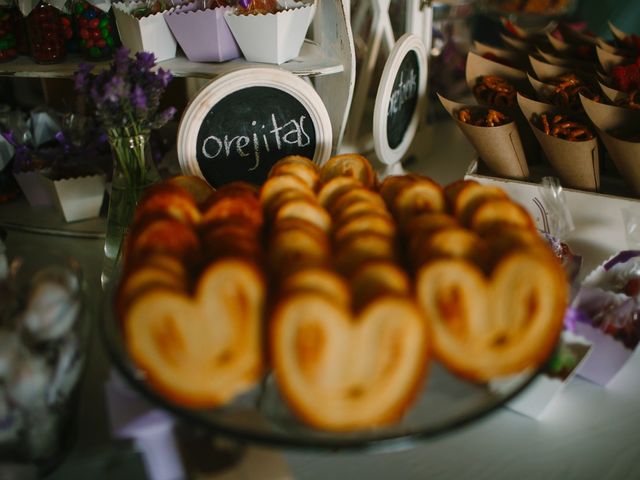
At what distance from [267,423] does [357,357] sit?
0.10 m

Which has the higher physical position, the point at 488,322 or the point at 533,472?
the point at 488,322

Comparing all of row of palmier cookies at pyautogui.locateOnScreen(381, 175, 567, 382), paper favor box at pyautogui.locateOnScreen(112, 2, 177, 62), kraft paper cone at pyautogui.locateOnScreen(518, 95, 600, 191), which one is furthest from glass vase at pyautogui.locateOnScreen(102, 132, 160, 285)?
kraft paper cone at pyautogui.locateOnScreen(518, 95, 600, 191)

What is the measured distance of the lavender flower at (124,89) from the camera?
0.80m

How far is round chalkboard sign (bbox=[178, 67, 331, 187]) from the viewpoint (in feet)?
3.08

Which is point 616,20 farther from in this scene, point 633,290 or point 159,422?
point 159,422

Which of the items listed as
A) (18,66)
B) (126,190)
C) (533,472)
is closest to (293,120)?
(126,190)

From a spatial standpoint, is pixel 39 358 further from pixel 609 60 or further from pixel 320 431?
pixel 609 60

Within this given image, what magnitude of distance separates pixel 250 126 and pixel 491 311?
538mm

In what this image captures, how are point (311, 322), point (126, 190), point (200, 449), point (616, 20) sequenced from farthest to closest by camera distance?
point (616, 20) < point (126, 190) < point (200, 449) < point (311, 322)

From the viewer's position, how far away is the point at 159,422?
2.24 ft

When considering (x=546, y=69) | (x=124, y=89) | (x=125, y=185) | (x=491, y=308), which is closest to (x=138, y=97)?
(x=124, y=89)

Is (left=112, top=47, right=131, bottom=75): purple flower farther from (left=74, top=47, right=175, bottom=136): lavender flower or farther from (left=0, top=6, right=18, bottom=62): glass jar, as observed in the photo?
(left=0, top=6, right=18, bottom=62): glass jar

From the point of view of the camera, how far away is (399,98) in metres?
1.18

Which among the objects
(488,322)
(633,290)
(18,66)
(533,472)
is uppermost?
(18,66)
